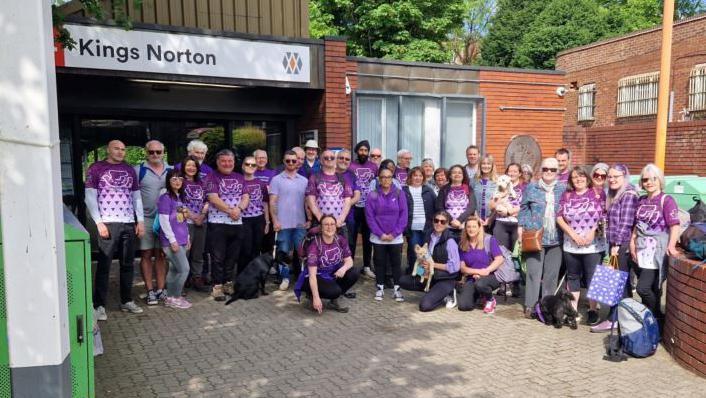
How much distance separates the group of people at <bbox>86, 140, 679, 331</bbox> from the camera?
555cm

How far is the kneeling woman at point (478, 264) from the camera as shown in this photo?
6.23 m

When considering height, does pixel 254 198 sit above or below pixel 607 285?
above

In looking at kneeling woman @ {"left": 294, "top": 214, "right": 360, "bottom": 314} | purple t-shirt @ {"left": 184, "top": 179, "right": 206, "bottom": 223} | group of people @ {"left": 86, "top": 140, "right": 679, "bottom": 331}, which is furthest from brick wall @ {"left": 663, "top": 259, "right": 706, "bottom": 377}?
purple t-shirt @ {"left": 184, "top": 179, "right": 206, "bottom": 223}

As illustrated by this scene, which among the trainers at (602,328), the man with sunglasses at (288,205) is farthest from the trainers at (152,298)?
the trainers at (602,328)

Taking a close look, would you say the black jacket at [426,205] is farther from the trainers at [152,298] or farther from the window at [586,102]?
the window at [586,102]

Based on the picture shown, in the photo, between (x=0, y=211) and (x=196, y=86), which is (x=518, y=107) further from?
(x=0, y=211)

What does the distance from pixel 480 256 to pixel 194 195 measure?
11.4ft

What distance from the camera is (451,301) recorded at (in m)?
6.43

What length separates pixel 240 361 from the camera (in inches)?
183

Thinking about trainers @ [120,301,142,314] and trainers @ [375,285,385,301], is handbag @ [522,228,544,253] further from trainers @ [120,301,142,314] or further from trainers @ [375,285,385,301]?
trainers @ [120,301,142,314]

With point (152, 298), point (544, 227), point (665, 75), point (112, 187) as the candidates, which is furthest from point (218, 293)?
point (665, 75)

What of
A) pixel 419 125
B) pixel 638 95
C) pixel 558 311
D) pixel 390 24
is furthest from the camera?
pixel 390 24

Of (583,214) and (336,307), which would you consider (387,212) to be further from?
(583,214)

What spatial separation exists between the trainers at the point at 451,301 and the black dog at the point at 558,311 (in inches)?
38.4
